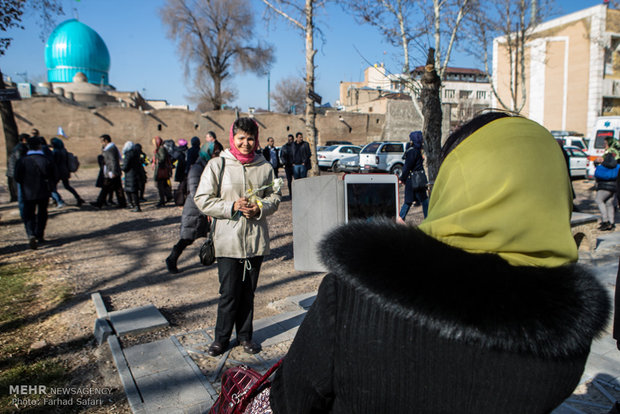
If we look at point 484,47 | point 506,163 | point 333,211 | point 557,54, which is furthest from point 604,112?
point 506,163

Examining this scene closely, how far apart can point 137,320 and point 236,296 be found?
4.55 ft

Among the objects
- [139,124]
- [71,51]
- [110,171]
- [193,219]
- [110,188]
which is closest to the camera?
[193,219]

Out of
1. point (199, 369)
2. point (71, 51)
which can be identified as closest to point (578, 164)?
point (199, 369)

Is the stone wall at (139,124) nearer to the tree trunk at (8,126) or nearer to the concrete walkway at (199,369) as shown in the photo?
the tree trunk at (8,126)

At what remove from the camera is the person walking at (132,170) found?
428 inches

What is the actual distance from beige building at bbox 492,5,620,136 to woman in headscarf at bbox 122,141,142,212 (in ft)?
95.2

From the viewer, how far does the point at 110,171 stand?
11.1 m

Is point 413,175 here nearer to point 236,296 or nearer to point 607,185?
point 607,185

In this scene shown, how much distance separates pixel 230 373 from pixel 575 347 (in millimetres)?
1108

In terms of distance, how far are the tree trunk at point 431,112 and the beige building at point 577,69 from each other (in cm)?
2858

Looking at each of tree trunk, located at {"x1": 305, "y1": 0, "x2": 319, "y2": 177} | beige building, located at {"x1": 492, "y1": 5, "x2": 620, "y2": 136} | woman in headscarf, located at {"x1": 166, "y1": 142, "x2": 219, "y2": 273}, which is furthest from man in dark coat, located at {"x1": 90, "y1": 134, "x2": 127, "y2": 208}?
beige building, located at {"x1": 492, "y1": 5, "x2": 620, "y2": 136}

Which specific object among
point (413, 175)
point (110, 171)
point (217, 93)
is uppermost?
point (217, 93)

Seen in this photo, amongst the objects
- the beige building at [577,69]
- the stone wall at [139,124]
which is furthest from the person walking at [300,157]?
the beige building at [577,69]

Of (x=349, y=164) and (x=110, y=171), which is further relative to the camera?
(x=349, y=164)
